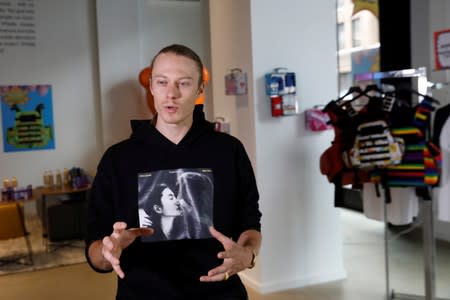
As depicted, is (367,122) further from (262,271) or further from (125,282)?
(125,282)

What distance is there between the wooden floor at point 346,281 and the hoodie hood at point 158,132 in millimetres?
2645

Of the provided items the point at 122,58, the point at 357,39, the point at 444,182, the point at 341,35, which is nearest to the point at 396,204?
the point at 444,182

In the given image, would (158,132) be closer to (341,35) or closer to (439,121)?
(439,121)

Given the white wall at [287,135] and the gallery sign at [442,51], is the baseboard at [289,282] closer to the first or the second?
the white wall at [287,135]

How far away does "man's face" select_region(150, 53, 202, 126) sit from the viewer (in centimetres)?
139

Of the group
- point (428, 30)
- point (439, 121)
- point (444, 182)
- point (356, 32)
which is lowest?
point (444, 182)

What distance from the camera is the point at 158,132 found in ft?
4.83

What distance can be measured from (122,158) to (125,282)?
34cm

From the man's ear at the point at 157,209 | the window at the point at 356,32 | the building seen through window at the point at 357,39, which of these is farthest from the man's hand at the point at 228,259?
the window at the point at 356,32

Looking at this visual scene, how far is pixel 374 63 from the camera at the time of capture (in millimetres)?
5977

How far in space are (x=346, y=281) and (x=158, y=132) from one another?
10.4ft

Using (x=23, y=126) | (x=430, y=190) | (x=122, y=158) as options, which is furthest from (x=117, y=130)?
(x=122, y=158)

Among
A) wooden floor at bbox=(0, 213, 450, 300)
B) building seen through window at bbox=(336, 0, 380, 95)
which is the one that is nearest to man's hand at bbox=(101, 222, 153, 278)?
wooden floor at bbox=(0, 213, 450, 300)

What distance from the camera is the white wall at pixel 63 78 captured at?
693cm
